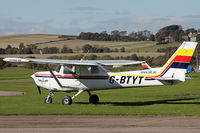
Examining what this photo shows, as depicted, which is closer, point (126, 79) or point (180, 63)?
point (180, 63)

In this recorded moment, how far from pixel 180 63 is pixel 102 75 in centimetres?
377

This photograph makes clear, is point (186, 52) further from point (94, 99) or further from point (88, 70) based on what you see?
point (94, 99)

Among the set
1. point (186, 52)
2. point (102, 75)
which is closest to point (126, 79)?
point (102, 75)

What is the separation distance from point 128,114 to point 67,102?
4740 millimetres

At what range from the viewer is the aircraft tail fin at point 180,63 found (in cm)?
1936

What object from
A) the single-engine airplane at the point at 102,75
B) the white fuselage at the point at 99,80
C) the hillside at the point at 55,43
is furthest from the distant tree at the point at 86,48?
the single-engine airplane at the point at 102,75

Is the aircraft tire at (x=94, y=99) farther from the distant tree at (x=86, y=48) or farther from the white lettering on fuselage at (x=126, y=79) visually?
the distant tree at (x=86, y=48)

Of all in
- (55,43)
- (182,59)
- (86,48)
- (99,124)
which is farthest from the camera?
(55,43)

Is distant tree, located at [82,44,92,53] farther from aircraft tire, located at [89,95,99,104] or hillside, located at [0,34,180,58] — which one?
aircraft tire, located at [89,95,99,104]

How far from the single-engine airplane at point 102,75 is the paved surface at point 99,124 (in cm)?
385

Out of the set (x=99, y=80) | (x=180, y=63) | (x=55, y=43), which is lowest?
(x=55, y=43)

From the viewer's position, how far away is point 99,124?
47.2 feet

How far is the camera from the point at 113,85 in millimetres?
20703

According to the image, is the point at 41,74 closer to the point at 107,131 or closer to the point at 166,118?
the point at 166,118
